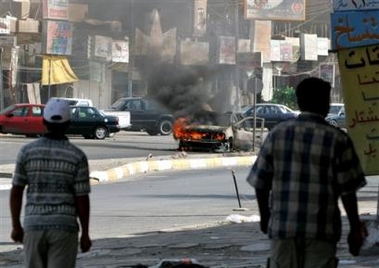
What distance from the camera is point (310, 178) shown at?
19.6 feet

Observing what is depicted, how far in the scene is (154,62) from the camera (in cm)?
3681

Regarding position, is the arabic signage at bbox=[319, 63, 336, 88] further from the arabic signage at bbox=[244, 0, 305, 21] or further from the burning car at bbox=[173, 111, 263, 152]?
the burning car at bbox=[173, 111, 263, 152]

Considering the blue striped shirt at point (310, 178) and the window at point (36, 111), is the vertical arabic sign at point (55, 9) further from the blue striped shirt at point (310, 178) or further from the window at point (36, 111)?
the blue striped shirt at point (310, 178)

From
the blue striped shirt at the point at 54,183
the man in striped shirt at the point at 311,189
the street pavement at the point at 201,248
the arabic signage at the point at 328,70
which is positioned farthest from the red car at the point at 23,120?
the man in striped shirt at the point at 311,189

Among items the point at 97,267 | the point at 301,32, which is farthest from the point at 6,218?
the point at 301,32

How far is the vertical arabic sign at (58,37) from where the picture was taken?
155 ft

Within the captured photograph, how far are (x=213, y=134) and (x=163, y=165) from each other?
551 cm

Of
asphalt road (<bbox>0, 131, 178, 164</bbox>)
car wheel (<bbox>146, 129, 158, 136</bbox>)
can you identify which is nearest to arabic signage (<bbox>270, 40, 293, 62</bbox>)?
car wheel (<bbox>146, 129, 158, 136</bbox>)

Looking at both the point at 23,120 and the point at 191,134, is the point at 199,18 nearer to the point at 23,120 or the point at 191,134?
the point at 191,134

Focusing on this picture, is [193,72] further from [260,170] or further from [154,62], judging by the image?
[260,170]

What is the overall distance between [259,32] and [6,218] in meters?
44.8

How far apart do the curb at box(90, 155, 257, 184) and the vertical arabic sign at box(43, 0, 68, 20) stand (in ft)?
50.1

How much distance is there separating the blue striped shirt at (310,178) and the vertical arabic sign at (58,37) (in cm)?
4040

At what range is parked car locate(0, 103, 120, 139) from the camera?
40.6 meters
